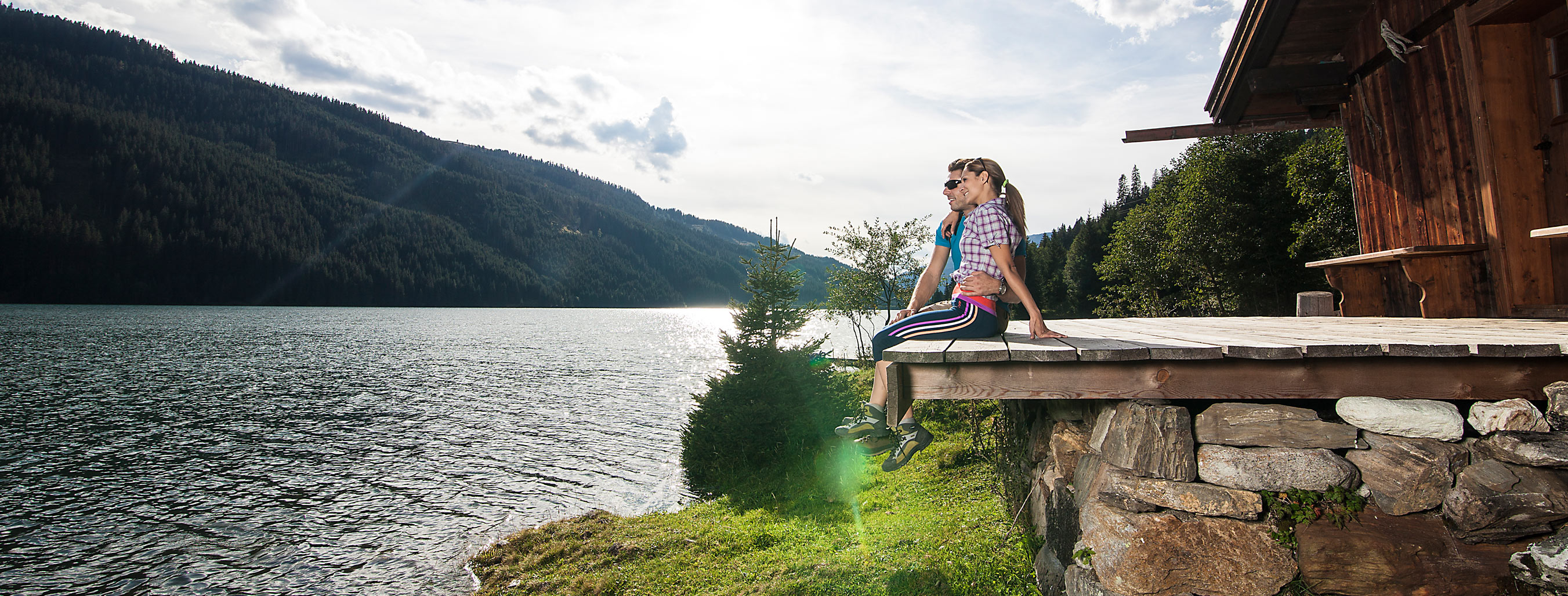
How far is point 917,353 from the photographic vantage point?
344cm

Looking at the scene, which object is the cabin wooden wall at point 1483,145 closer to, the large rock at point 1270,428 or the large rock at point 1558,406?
the large rock at point 1558,406

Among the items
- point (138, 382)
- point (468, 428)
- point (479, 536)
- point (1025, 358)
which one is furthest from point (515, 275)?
point (1025, 358)

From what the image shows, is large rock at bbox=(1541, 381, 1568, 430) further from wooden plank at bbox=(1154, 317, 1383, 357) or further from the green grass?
the green grass

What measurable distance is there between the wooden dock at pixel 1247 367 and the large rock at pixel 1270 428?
0.09 m

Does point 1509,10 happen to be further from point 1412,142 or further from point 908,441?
point 908,441

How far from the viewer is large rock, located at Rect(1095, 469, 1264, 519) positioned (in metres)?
3.34

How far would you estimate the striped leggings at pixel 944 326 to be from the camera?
4227mm

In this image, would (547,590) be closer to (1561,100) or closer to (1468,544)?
(1468,544)

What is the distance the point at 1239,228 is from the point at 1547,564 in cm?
3163

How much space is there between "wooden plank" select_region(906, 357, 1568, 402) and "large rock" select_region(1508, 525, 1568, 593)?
0.63 m

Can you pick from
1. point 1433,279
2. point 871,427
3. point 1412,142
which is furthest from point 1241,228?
point 871,427

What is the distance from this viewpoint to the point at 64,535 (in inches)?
527

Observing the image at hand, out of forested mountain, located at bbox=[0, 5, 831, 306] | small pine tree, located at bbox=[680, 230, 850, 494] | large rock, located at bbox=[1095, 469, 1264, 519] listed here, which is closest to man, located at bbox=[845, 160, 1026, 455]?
large rock, located at bbox=[1095, 469, 1264, 519]

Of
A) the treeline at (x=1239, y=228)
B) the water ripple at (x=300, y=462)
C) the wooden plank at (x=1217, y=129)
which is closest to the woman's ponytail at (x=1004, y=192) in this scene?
the wooden plank at (x=1217, y=129)
